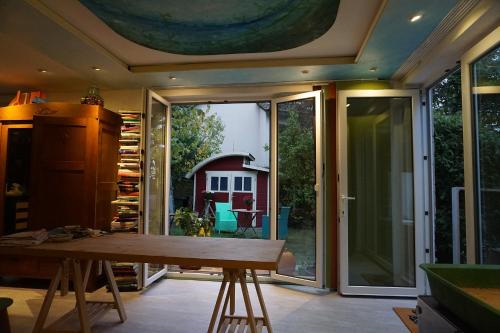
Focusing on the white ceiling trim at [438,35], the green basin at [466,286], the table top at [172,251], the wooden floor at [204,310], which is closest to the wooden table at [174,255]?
the table top at [172,251]

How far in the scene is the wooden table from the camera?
187cm

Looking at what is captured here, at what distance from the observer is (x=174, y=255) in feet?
6.38

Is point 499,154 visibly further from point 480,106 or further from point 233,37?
point 233,37

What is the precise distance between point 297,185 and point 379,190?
951mm

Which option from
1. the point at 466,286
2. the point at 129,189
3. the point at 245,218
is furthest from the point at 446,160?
the point at 245,218

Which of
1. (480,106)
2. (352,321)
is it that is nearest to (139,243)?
(352,321)

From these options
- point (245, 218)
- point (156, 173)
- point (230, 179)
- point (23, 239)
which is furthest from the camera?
point (230, 179)

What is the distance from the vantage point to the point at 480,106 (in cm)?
245

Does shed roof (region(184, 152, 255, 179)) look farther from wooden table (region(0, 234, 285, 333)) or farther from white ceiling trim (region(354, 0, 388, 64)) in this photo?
wooden table (region(0, 234, 285, 333))

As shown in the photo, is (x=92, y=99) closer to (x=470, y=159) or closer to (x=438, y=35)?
(x=438, y=35)

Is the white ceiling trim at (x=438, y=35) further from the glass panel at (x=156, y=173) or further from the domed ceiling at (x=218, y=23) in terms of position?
the glass panel at (x=156, y=173)

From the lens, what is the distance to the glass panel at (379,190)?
11.8 ft

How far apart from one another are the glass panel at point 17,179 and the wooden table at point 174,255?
74.1 inches

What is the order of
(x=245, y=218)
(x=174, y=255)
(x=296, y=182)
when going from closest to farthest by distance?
(x=174, y=255) → (x=296, y=182) → (x=245, y=218)
